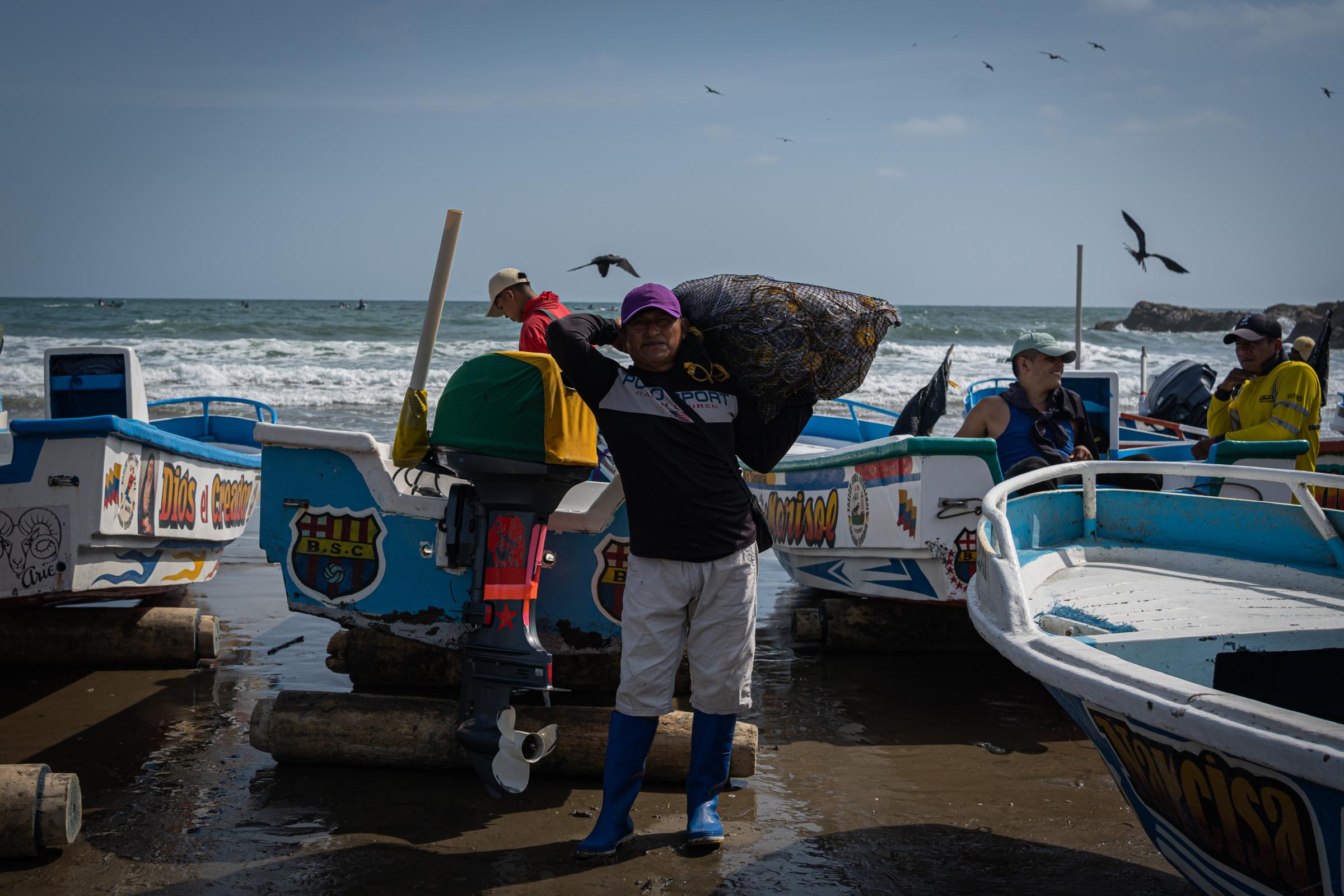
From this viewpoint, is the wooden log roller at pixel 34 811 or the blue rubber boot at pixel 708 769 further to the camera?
the blue rubber boot at pixel 708 769

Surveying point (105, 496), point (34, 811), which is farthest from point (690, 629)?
point (105, 496)

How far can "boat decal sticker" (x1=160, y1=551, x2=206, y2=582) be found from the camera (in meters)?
6.38

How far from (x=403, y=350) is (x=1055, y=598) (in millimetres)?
31294

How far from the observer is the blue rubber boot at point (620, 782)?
3.43 meters

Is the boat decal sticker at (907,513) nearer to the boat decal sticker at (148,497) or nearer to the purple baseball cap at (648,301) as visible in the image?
the purple baseball cap at (648,301)

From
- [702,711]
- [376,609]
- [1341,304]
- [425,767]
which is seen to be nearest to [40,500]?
[376,609]

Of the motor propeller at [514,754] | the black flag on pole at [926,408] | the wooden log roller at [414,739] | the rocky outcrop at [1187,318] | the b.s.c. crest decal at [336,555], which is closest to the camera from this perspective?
the motor propeller at [514,754]

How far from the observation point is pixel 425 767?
4.16 m

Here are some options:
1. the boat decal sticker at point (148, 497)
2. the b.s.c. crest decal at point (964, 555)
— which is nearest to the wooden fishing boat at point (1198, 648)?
the b.s.c. crest decal at point (964, 555)

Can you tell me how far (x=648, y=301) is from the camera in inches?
133

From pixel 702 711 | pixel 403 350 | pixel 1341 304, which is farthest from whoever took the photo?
pixel 1341 304

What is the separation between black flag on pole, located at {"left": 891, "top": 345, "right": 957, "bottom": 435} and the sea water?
638 cm

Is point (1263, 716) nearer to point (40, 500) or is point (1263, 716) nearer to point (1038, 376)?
point (1038, 376)

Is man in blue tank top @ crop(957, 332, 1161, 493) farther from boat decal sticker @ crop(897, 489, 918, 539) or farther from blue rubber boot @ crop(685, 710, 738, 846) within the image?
blue rubber boot @ crop(685, 710, 738, 846)
